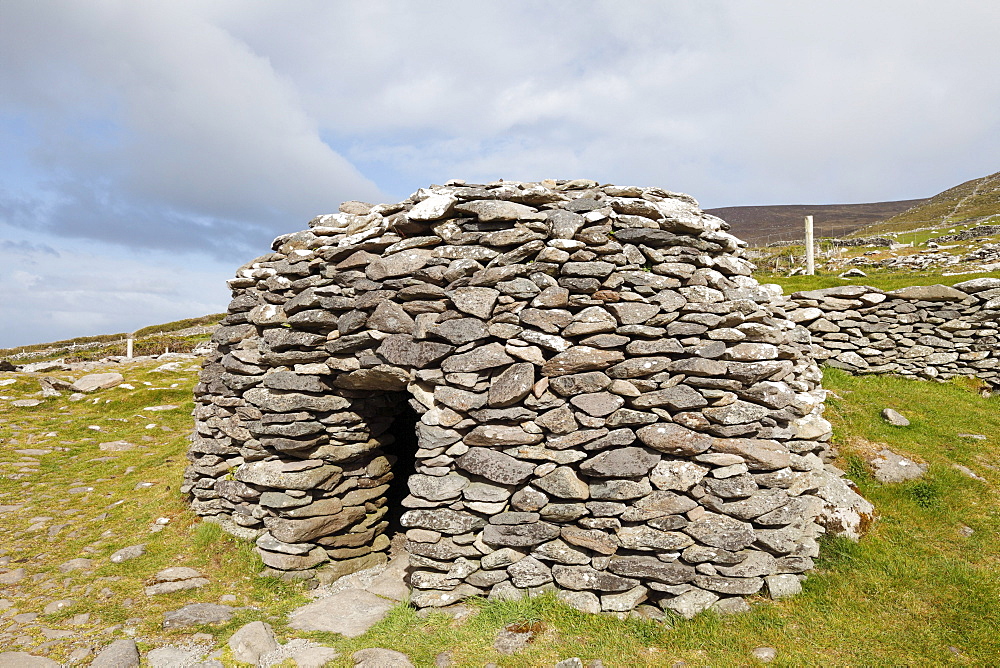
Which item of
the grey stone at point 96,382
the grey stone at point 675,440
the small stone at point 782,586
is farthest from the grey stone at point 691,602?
the grey stone at point 96,382

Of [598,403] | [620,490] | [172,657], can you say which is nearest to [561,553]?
[620,490]

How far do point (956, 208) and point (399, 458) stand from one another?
291 feet

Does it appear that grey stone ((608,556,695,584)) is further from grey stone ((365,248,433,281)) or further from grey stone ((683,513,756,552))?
grey stone ((365,248,433,281))

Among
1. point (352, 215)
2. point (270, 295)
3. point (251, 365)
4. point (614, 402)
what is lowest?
point (614, 402)

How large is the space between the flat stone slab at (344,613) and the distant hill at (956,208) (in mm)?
68859

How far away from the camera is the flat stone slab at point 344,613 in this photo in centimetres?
537

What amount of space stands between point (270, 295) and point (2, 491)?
6.32 m

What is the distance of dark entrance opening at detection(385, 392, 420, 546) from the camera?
792 cm

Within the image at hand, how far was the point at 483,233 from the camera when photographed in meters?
6.27

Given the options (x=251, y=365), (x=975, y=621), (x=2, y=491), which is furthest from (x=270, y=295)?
(x=975, y=621)

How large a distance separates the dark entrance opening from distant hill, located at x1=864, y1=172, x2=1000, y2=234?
66261 millimetres

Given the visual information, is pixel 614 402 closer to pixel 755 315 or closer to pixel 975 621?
pixel 755 315

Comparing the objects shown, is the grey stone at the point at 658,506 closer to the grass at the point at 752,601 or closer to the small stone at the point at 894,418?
the grass at the point at 752,601

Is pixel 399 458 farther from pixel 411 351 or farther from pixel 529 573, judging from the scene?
pixel 529 573
